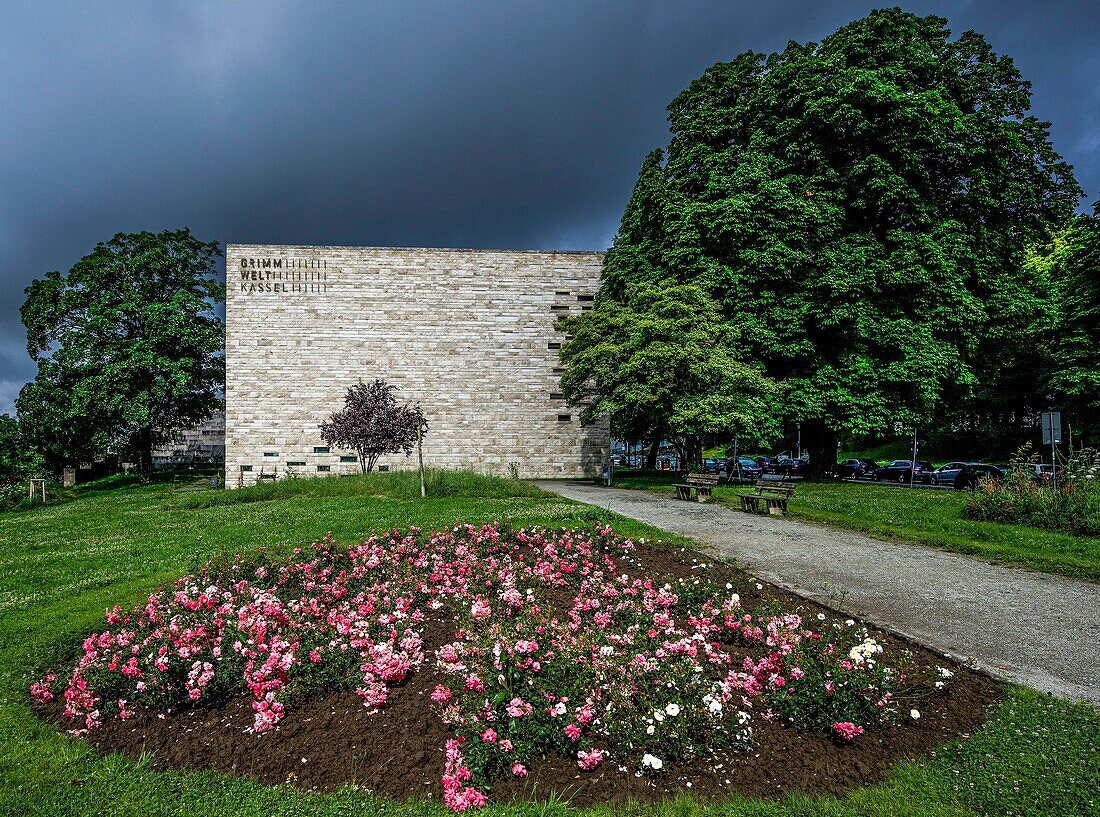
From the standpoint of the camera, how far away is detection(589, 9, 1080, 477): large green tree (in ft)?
65.6

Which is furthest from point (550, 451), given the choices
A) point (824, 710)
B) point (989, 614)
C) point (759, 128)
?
point (824, 710)

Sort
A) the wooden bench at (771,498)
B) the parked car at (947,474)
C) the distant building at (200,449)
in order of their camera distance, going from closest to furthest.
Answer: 1. the wooden bench at (771,498)
2. the parked car at (947,474)
3. the distant building at (200,449)

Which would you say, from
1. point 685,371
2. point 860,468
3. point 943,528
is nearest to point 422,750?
point 943,528

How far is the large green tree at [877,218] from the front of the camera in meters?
20.0

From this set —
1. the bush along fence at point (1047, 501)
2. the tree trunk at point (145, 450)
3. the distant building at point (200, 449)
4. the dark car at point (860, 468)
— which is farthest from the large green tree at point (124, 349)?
the dark car at point (860, 468)

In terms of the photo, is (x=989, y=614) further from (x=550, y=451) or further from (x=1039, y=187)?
(x=550, y=451)

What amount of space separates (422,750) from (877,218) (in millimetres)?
24644

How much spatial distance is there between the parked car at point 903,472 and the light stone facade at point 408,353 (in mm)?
18308

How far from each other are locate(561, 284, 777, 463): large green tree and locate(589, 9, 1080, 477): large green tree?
1.14 meters

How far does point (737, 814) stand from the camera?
9.77 feet

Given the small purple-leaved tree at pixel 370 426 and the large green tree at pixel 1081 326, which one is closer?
the small purple-leaved tree at pixel 370 426

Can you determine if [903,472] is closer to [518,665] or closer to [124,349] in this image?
[518,665]

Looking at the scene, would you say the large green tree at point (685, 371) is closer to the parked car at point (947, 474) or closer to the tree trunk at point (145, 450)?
the parked car at point (947, 474)

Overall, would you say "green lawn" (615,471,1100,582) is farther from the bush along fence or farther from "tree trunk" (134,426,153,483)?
"tree trunk" (134,426,153,483)
